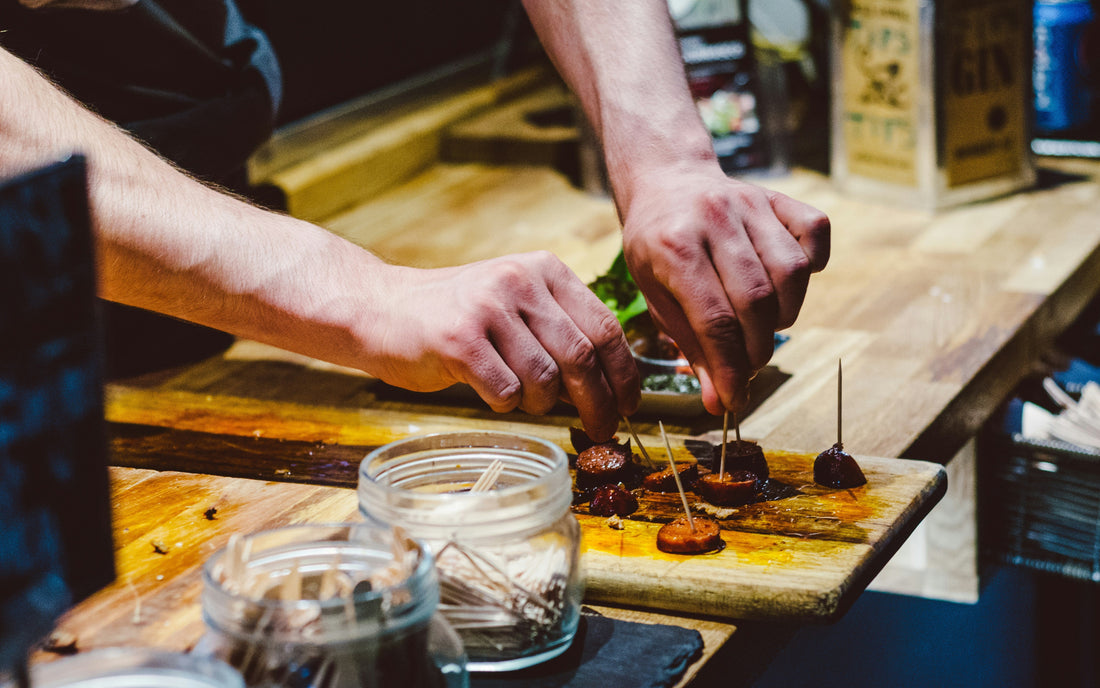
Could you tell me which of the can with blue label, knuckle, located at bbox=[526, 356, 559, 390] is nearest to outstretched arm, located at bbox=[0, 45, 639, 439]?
knuckle, located at bbox=[526, 356, 559, 390]

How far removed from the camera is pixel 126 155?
1.13 meters

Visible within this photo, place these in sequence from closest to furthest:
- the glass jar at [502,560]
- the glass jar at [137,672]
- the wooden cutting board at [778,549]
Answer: the glass jar at [137,672], the glass jar at [502,560], the wooden cutting board at [778,549]

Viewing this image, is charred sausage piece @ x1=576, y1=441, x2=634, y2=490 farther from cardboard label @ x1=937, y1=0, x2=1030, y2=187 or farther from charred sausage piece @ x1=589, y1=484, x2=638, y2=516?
cardboard label @ x1=937, y1=0, x2=1030, y2=187

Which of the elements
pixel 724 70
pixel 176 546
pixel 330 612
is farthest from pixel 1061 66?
pixel 330 612

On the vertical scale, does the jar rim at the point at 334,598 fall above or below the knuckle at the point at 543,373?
above

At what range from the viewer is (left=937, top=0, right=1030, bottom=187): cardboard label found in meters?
2.14

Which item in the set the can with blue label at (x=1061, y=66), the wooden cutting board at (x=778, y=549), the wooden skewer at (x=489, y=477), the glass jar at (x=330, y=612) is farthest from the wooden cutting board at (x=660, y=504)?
the can with blue label at (x=1061, y=66)

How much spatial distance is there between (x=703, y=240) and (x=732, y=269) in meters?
0.04

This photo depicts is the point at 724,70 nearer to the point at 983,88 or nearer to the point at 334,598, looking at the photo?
the point at 983,88

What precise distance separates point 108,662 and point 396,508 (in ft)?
0.85

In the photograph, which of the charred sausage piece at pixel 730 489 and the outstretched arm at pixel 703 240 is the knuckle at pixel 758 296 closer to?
the outstretched arm at pixel 703 240

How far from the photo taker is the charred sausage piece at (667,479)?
1131 millimetres

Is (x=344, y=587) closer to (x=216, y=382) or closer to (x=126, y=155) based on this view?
(x=126, y=155)

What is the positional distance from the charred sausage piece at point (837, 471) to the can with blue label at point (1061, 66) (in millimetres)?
1499
